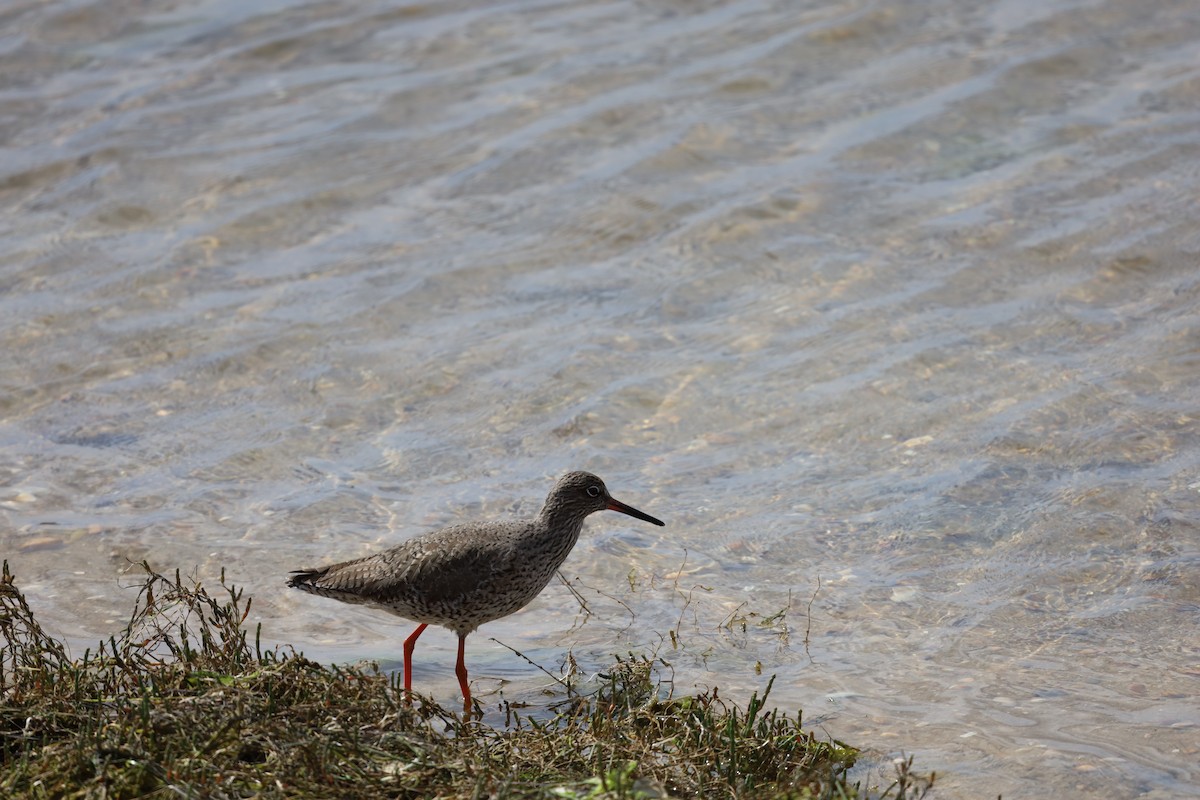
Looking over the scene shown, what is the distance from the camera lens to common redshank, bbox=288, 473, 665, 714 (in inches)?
241

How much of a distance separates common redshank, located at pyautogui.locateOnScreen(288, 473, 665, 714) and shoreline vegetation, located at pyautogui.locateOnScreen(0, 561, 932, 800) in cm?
94

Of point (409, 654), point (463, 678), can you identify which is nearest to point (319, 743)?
point (463, 678)

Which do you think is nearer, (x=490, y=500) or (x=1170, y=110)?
(x=490, y=500)

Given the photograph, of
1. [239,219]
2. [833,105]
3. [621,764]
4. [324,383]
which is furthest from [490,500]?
[833,105]

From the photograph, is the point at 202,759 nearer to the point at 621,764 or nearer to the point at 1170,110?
the point at 621,764

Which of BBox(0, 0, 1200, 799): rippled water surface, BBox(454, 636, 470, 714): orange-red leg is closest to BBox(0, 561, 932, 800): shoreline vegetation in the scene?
BBox(454, 636, 470, 714): orange-red leg

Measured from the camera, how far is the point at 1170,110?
12117mm

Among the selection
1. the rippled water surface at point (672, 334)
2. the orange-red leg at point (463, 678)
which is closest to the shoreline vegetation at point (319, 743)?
the orange-red leg at point (463, 678)

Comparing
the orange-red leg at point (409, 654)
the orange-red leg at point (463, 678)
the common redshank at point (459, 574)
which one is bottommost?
the orange-red leg at point (409, 654)

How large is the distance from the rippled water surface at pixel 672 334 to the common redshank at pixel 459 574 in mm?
333

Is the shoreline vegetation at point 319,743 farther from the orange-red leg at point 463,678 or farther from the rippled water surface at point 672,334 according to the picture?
the rippled water surface at point 672,334

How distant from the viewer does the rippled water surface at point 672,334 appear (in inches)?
257

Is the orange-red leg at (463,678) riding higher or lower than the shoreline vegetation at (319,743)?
lower

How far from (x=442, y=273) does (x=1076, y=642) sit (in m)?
5.95
